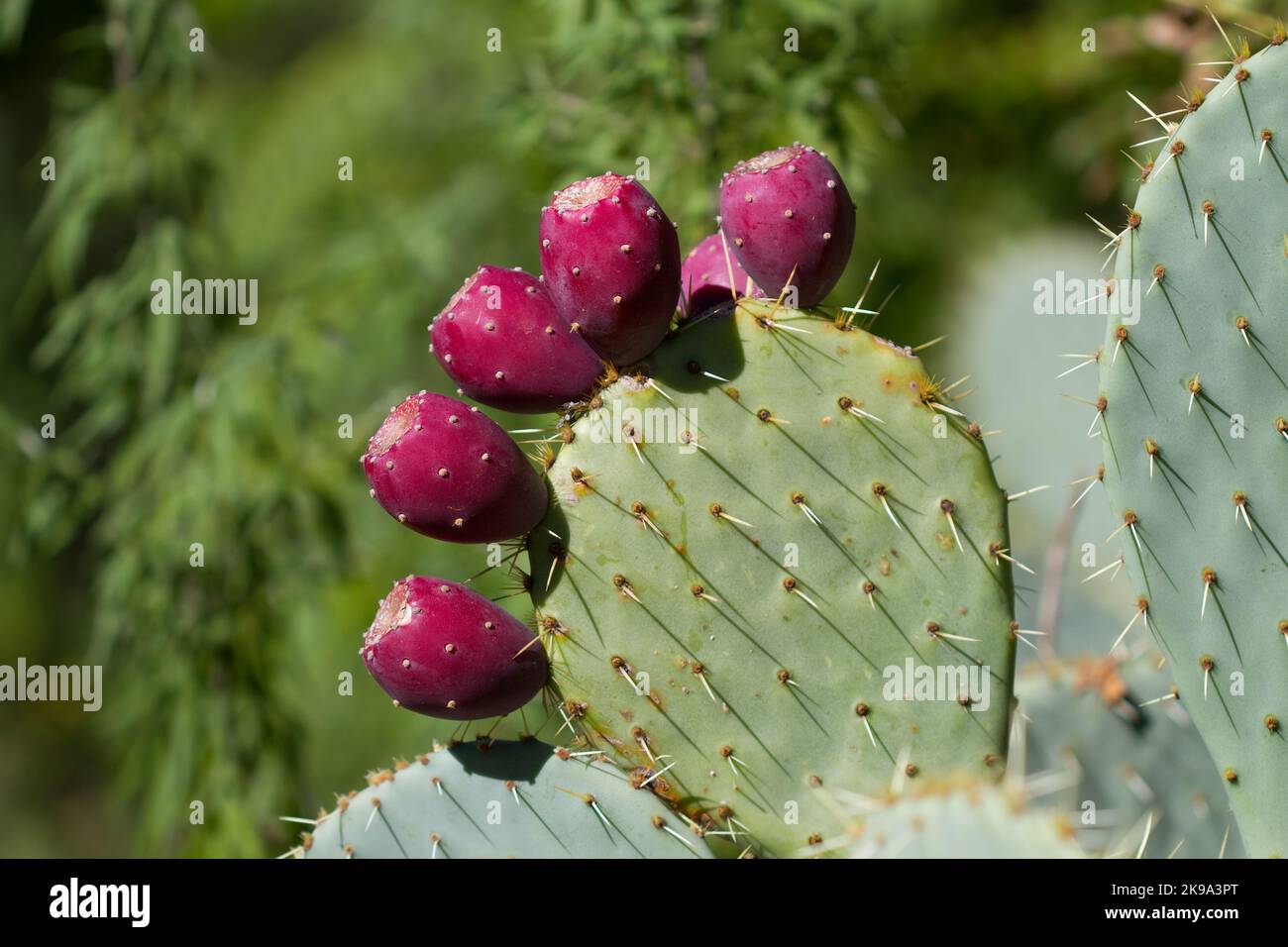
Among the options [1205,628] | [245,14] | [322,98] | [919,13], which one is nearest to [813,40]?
[1205,628]

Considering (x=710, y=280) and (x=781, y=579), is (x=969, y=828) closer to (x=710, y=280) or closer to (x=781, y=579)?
(x=781, y=579)

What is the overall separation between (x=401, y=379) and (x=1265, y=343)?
2649 mm

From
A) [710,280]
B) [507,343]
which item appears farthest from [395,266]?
[507,343]

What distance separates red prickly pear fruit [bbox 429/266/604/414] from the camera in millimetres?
1450

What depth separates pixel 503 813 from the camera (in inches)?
59.8

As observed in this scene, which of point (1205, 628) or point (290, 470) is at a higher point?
point (1205, 628)

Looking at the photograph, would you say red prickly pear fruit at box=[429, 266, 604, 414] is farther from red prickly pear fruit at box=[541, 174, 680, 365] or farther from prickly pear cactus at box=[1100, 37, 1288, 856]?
prickly pear cactus at box=[1100, 37, 1288, 856]

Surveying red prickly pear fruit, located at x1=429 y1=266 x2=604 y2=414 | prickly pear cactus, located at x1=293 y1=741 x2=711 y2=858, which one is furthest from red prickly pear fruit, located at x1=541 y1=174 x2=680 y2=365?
prickly pear cactus, located at x1=293 y1=741 x2=711 y2=858

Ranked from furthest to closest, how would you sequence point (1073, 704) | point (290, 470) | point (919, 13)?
point (919, 13) → point (290, 470) → point (1073, 704)

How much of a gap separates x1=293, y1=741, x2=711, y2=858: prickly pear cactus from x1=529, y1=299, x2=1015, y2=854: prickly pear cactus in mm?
46

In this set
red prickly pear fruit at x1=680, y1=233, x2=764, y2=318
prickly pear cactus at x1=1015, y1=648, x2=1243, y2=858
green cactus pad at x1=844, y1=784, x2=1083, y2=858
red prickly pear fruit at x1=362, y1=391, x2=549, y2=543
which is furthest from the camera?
prickly pear cactus at x1=1015, y1=648, x2=1243, y2=858

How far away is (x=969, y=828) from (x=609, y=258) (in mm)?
647

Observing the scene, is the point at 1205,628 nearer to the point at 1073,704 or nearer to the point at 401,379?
the point at 1073,704
